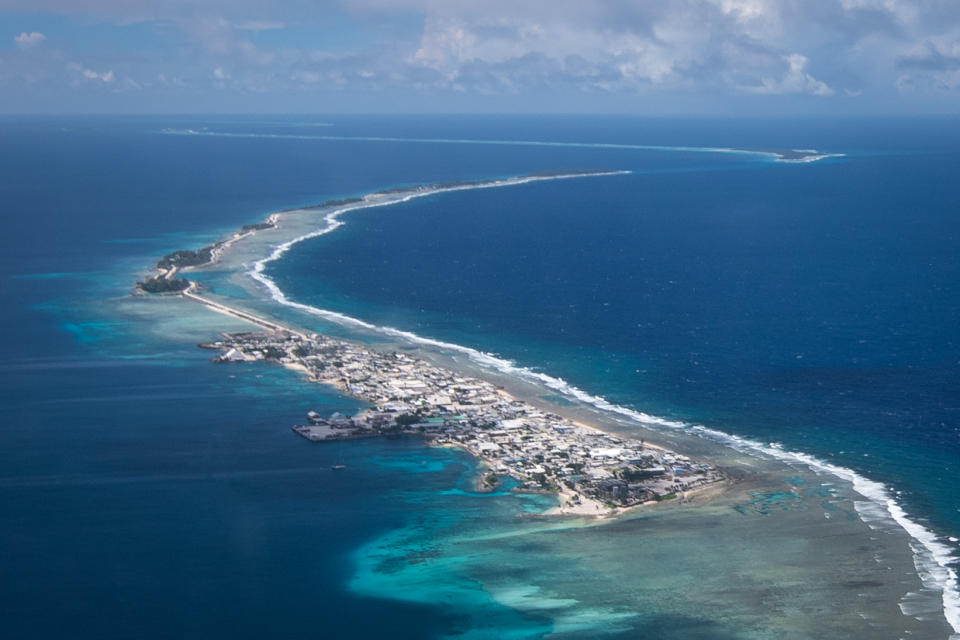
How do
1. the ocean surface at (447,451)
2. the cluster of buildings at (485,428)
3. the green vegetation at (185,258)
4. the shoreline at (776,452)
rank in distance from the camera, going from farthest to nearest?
1. the green vegetation at (185,258)
2. the cluster of buildings at (485,428)
3. the shoreline at (776,452)
4. the ocean surface at (447,451)

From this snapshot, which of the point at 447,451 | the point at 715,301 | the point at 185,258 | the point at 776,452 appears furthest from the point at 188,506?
the point at 185,258

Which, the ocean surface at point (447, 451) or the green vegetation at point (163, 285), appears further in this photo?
the green vegetation at point (163, 285)

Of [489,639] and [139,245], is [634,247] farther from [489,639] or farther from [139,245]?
[489,639]

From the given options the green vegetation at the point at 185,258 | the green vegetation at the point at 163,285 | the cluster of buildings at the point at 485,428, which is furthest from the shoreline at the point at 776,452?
the green vegetation at the point at 185,258

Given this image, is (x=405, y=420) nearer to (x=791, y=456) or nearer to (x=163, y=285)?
(x=791, y=456)

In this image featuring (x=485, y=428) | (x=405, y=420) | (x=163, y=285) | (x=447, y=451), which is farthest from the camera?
(x=163, y=285)

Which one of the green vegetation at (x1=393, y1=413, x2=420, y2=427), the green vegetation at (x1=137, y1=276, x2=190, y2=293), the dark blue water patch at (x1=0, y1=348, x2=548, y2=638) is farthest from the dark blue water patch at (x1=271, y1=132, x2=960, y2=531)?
the dark blue water patch at (x1=0, y1=348, x2=548, y2=638)

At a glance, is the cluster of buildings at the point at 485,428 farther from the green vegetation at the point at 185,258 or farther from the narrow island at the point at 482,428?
the green vegetation at the point at 185,258
